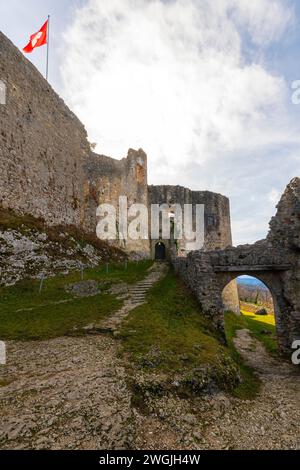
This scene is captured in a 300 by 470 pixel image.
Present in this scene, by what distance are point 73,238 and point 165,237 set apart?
1765cm

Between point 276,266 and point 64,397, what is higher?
point 276,266

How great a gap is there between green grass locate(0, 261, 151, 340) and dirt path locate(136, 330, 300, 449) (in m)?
5.93

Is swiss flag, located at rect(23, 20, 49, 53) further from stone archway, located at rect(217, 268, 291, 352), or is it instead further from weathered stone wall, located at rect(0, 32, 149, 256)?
stone archway, located at rect(217, 268, 291, 352)

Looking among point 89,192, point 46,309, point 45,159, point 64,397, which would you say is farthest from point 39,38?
point 64,397

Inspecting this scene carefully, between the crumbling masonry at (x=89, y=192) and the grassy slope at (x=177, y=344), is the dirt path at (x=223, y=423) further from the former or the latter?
the crumbling masonry at (x=89, y=192)

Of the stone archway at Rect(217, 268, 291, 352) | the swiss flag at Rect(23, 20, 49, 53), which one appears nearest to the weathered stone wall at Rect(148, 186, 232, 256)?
the swiss flag at Rect(23, 20, 49, 53)

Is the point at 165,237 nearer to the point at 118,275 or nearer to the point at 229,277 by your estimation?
the point at 118,275

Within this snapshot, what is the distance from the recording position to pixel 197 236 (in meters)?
42.9

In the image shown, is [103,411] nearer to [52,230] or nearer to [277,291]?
[277,291]

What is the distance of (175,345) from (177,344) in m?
0.15

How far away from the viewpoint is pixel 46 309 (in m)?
14.1

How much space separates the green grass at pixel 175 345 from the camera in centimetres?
958

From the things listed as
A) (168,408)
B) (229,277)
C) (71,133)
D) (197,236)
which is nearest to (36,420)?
(168,408)

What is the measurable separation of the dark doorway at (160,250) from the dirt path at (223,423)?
97.3ft
